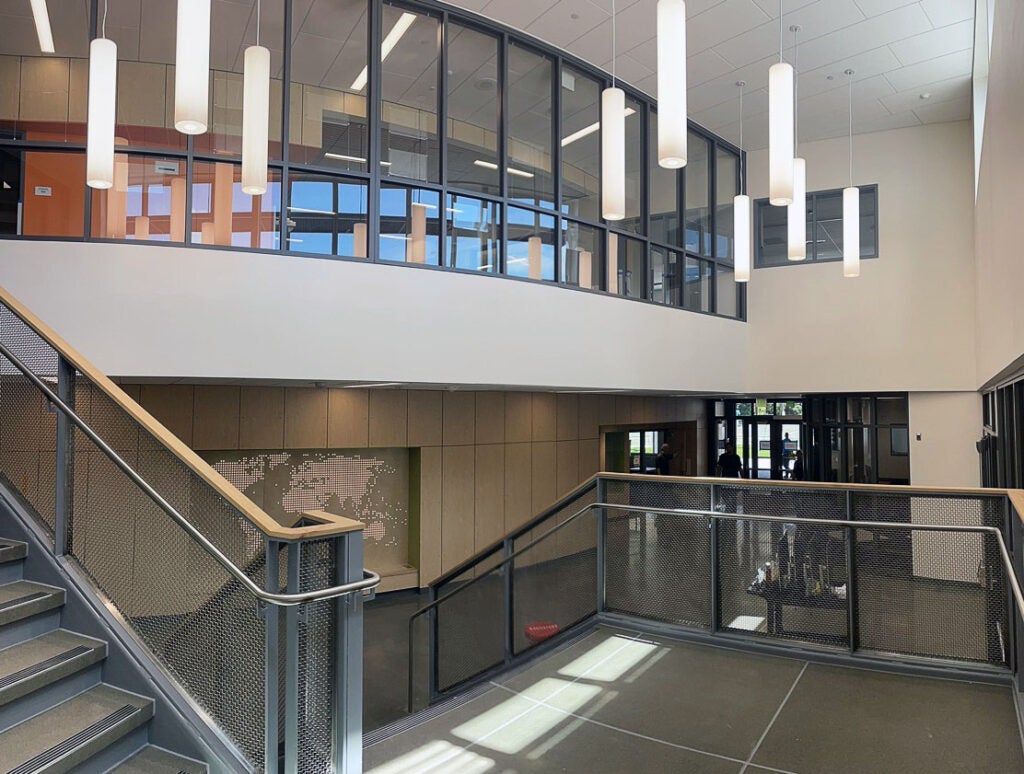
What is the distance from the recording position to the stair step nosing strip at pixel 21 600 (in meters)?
2.79

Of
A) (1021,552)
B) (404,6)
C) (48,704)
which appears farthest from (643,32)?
(48,704)

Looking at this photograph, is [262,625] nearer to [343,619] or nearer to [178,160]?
[343,619]

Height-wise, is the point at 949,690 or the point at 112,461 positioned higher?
the point at 112,461

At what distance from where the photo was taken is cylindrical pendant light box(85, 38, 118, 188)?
3748 millimetres

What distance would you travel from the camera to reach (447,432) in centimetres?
941

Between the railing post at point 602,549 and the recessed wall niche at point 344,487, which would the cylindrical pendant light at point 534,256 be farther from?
the recessed wall niche at point 344,487

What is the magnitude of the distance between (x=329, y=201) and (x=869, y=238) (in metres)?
7.79

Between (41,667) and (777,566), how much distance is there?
145 inches

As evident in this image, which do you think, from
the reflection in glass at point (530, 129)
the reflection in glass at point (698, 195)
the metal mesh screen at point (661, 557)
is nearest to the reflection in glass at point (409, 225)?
the reflection in glass at point (530, 129)

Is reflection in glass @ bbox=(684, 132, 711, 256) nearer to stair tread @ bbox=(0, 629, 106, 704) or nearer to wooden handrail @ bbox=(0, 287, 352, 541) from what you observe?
wooden handrail @ bbox=(0, 287, 352, 541)

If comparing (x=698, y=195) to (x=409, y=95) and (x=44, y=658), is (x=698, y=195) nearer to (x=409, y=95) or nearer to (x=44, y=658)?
(x=409, y=95)

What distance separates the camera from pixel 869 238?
9695 mm

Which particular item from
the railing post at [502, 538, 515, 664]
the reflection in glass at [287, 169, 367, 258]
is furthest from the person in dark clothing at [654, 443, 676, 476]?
the reflection in glass at [287, 169, 367, 258]

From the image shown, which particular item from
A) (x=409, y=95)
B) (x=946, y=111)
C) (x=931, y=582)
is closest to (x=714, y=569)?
(x=931, y=582)
